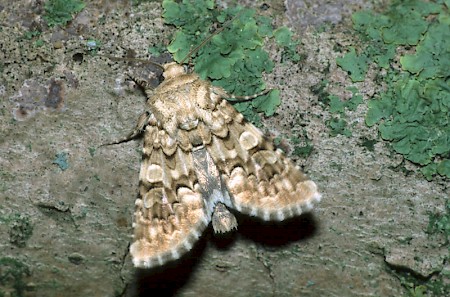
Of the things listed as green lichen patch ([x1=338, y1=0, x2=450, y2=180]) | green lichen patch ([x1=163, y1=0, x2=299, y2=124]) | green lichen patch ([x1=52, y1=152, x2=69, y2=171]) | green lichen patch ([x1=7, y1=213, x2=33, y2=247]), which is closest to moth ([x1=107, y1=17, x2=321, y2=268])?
green lichen patch ([x1=163, y1=0, x2=299, y2=124])

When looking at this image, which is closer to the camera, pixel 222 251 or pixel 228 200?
pixel 228 200

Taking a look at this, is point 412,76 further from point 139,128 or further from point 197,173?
point 139,128

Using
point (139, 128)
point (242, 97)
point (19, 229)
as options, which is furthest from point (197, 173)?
point (19, 229)

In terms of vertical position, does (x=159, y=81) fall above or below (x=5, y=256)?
above

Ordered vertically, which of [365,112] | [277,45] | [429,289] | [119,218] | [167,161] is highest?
[277,45]

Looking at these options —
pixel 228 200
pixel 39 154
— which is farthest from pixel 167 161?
pixel 39 154

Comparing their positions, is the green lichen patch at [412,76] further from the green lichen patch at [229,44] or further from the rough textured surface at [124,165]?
the green lichen patch at [229,44]

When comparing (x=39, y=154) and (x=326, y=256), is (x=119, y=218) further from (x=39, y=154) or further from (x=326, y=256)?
(x=326, y=256)
